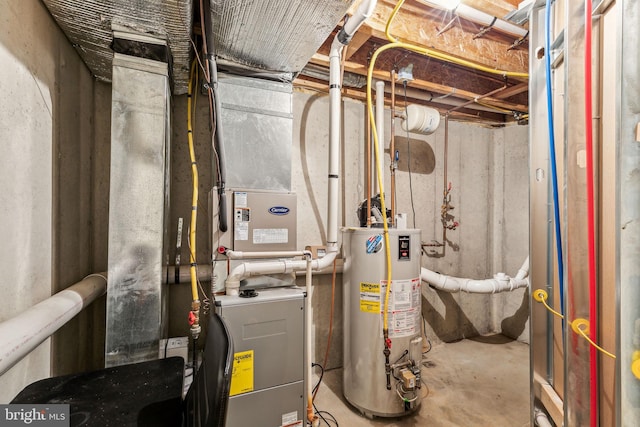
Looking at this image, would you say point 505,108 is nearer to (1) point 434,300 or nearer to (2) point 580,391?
(1) point 434,300

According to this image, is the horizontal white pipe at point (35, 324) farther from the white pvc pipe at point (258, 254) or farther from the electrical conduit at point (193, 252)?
the white pvc pipe at point (258, 254)

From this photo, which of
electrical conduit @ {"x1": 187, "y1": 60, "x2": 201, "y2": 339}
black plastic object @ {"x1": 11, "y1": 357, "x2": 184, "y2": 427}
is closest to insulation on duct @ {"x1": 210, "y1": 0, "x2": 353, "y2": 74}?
electrical conduit @ {"x1": 187, "y1": 60, "x2": 201, "y2": 339}

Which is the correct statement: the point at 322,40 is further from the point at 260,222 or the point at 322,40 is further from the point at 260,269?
the point at 260,269

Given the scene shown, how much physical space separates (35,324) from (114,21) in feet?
4.37

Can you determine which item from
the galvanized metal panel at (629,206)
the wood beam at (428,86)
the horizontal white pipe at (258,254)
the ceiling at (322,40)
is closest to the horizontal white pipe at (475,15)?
the ceiling at (322,40)

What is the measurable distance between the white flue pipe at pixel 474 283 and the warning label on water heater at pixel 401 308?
70 cm

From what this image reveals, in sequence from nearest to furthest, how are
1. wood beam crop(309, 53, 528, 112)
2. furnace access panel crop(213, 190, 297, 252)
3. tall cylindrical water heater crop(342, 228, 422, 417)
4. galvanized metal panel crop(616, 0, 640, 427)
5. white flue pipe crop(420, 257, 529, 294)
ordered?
1. galvanized metal panel crop(616, 0, 640, 427)
2. furnace access panel crop(213, 190, 297, 252)
3. tall cylindrical water heater crop(342, 228, 422, 417)
4. wood beam crop(309, 53, 528, 112)
5. white flue pipe crop(420, 257, 529, 294)

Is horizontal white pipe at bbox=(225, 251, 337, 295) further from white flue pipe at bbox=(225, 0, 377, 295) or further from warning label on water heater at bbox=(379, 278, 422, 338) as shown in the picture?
warning label on water heater at bbox=(379, 278, 422, 338)

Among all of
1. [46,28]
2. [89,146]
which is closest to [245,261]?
[89,146]

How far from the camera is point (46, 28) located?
131 cm

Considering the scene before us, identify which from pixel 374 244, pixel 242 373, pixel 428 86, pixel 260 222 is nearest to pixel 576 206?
pixel 374 244

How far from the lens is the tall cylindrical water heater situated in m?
1.84

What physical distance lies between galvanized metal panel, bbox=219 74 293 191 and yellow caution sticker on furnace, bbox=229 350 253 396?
97cm

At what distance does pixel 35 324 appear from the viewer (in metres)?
1.00
